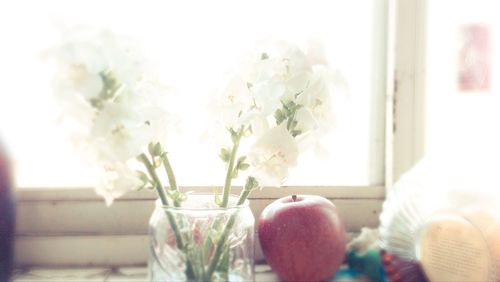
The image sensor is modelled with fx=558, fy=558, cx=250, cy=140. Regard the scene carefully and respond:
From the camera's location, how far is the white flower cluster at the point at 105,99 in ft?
1.54

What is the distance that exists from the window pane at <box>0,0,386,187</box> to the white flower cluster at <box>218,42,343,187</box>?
0.67 ft

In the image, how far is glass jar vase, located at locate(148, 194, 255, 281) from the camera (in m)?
0.58

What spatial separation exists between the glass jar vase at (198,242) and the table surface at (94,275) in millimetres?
188

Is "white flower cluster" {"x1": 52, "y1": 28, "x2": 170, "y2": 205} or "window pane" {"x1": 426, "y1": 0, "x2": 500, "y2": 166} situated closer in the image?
"white flower cluster" {"x1": 52, "y1": 28, "x2": 170, "y2": 205}

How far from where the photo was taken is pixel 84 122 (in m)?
0.48

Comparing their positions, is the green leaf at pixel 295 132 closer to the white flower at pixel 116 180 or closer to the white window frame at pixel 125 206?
the white flower at pixel 116 180

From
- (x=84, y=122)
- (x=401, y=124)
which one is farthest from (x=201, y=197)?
(x=401, y=124)

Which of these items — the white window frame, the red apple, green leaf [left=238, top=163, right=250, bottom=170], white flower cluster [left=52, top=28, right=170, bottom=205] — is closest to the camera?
white flower cluster [left=52, top=28, right=170, bottom=205]

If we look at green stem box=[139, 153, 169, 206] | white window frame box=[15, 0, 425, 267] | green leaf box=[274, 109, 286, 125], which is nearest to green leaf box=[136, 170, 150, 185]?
green stem box=[139, 153, 169, 206]

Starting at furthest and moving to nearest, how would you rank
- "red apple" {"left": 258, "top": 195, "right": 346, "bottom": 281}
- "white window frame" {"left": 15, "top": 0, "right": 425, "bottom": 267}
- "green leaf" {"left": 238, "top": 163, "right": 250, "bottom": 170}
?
"white window frame" {"left": 15, "top": 0, "right": 425, "bottom": 267}, "red apple" {"left": 258, "top": 195, "right": 346, "bottom": 281}, "green leaf" {"left": 238, "top": 163, "right": 250, "bottom": 170}

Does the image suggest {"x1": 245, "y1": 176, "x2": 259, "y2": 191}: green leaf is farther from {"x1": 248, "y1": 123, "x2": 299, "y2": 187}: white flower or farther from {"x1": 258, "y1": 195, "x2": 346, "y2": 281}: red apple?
{"x1": 258, "y1": 195, "x2": 346, "y2": 281}: red apple

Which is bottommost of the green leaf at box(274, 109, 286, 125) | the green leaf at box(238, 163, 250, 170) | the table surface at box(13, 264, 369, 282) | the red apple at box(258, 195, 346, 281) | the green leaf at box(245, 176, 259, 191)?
the table surface at box(13, 264, 369, 282)

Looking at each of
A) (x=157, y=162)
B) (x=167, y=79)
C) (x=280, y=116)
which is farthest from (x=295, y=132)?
(x=167, y=79)

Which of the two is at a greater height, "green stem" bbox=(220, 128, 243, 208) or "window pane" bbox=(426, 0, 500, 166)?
"window pane" bbox=(426, 0, 500, 166)
